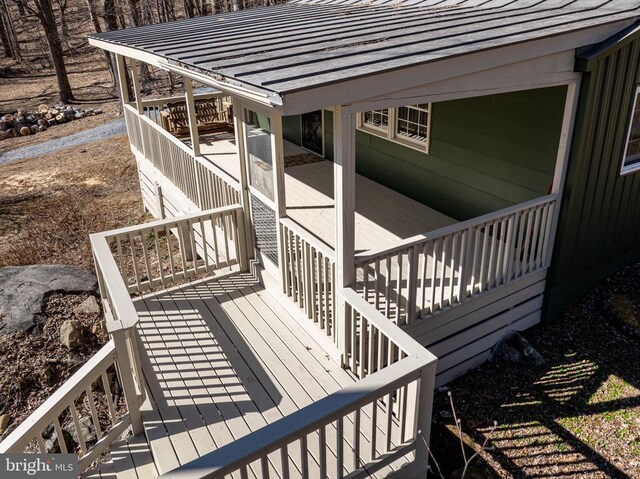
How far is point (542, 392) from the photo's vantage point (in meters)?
4.93

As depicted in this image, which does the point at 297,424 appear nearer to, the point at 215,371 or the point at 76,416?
the point at 76,416

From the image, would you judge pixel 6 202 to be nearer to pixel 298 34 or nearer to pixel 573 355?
pixel 298 34

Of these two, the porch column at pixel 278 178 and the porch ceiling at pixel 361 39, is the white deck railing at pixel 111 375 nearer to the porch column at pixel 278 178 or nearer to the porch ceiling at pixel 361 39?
the porch column at pixel 278 178

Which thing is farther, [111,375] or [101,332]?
[101,332]

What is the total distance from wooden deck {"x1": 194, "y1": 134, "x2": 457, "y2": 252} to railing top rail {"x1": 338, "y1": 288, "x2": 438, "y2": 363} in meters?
1.75

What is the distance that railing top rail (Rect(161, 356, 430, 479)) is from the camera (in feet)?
8.55

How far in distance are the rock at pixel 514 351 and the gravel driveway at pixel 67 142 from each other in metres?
15.2

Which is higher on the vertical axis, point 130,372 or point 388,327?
point 388,327

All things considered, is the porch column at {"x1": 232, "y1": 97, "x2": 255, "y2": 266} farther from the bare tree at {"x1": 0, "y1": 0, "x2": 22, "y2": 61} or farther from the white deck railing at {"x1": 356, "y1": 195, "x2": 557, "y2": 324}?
the bare tree at {"x1": 0, "y1": 0, "x2": 22, "y2": 61}

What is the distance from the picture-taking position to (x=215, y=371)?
15.0ft

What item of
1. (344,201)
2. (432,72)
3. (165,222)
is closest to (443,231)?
(344,201)

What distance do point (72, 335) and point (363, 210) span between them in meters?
3.91

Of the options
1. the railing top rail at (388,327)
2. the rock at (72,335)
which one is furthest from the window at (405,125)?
the rock at (72,335)

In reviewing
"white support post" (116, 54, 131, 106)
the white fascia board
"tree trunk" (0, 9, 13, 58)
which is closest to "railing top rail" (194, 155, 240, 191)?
the white fascia board
